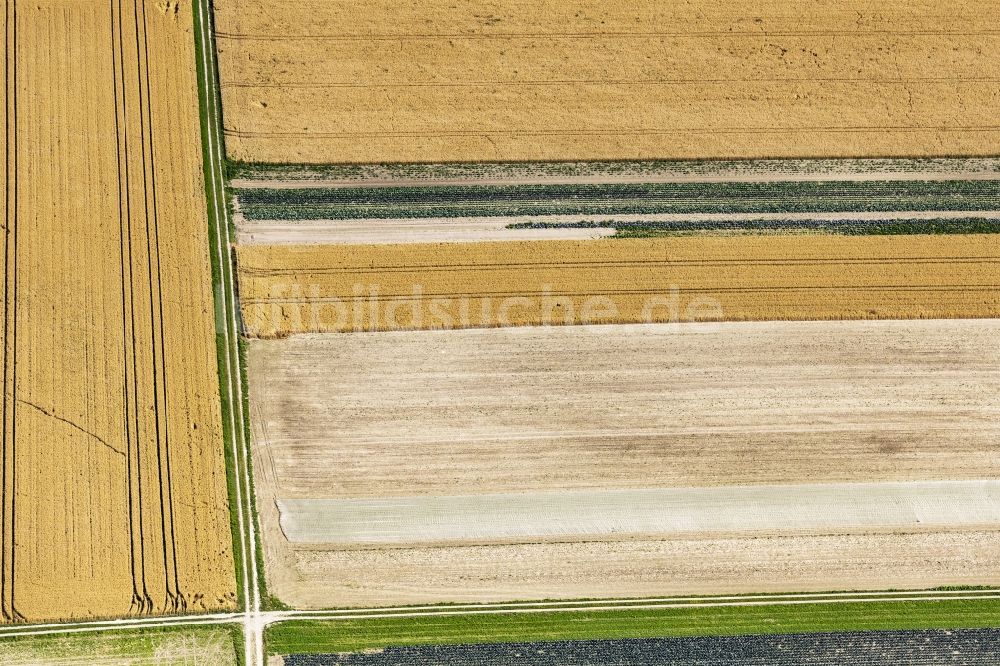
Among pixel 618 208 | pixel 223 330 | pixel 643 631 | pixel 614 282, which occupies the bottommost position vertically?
pixel 643 631

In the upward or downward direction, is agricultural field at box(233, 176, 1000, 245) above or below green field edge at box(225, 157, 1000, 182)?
below

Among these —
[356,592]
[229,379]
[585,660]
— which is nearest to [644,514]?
[585,660]

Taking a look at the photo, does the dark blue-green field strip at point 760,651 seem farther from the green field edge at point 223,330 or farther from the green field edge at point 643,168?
the green field edge at point 643,168

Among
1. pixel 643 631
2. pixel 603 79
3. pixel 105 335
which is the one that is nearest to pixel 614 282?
pixel 603 79

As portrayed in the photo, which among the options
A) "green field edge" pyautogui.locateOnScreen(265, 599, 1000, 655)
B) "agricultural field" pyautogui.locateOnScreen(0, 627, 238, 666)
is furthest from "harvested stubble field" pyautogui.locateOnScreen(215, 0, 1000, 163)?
"agricultural field" pyautogui.locateOnScreen(0, 627, 238, 666)

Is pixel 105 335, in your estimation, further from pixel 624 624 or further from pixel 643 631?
pixel 643 631

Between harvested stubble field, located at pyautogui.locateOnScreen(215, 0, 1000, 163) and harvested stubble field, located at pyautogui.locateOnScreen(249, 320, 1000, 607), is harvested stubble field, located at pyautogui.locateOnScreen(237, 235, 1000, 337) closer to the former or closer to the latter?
harvested stubble field, located at pyautogui.locateOnScreen(249, 320, 1000, 607)
